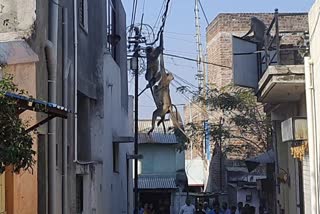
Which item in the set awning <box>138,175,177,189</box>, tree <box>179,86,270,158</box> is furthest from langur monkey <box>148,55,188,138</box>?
awning <box>138,175,177,189</box>

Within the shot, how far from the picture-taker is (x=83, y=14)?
15.9 meters

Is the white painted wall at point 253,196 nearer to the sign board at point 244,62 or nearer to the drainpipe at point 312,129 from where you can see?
the sign board at point 244,62

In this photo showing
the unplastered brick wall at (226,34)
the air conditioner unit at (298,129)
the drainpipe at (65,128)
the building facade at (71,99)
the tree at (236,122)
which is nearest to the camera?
the building facade at (71,99)

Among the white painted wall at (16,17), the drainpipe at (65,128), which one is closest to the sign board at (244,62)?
the drainpipe at (65,128)

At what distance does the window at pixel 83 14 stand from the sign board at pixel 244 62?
3317 millimetres

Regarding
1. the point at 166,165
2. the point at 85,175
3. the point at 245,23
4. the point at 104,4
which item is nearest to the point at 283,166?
the point at 85,175

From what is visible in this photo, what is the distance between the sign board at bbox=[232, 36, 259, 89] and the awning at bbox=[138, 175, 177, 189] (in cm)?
2025

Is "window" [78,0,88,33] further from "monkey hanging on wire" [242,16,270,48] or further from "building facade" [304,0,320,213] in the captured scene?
"building facade" [304,0,320,213]

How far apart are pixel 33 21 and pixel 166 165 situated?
86.0 ft

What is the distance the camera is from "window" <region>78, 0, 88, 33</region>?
15.5 metres

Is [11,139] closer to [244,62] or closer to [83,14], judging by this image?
[244,62]

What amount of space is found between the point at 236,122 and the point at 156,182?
11307 mm

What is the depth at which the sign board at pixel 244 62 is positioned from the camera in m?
14.8

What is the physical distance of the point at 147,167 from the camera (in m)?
36.6
